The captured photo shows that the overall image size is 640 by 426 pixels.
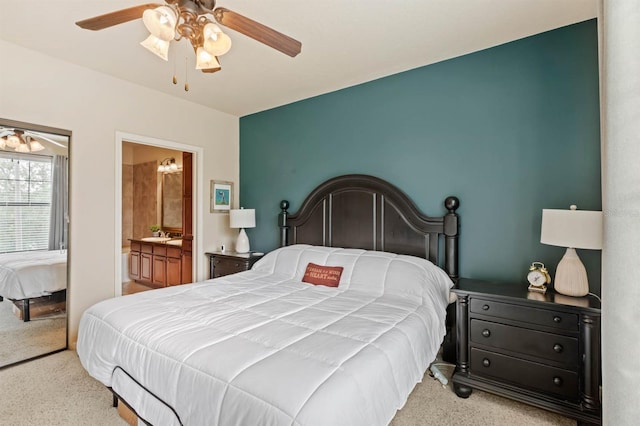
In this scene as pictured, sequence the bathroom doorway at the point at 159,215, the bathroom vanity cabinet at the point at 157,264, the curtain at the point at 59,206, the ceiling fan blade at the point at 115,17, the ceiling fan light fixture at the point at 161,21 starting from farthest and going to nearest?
the bathroom vanity cabinet at the point at 157,264, the bathroom doorway at the point at 159,215, the curtain at the point at 59,206, the ceiling fan blade at the point at 115,17, the ceiling fan light fixture at the point at 161,21

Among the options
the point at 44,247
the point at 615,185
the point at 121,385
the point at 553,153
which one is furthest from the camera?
the point at 44,247

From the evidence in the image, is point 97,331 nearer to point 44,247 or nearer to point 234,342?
point 234,342

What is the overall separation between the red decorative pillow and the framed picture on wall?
1968 millimetres

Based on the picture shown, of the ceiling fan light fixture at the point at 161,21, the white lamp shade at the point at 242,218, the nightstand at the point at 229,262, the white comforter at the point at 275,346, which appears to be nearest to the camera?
the white comforter at the point at 275,346

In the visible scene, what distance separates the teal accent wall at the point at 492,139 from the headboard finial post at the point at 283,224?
635 millimetres

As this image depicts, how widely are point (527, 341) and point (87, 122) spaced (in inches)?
164

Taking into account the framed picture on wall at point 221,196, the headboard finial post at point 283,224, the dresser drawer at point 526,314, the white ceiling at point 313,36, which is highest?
the white ceiling at point 313,36

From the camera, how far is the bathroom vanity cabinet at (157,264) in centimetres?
459

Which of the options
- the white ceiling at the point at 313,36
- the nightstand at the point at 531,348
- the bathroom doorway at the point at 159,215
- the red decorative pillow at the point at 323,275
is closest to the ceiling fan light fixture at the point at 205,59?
the white ceiling at the point at 313,36

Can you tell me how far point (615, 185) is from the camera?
47 cm

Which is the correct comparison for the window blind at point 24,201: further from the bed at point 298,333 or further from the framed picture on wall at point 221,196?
the framed picture on wall at point 221,196

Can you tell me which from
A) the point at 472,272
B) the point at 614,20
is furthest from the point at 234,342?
the point at 472,272

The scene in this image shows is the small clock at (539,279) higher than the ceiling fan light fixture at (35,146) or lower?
lower

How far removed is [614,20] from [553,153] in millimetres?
2389
